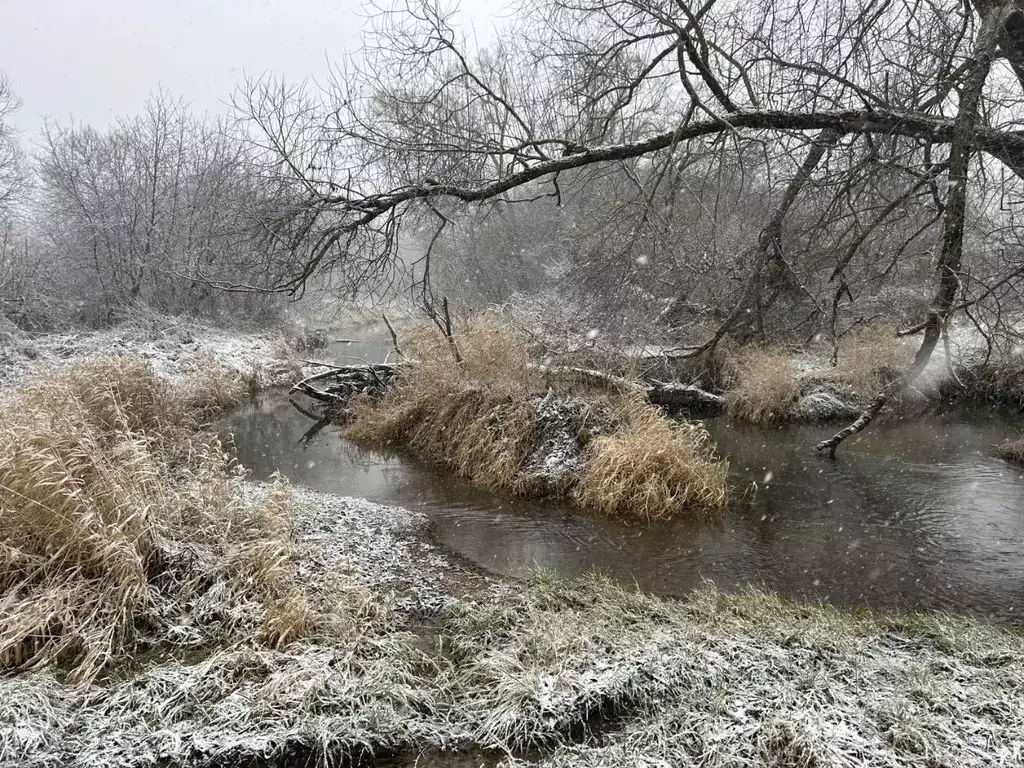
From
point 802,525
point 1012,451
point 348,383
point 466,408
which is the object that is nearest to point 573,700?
point 802,525

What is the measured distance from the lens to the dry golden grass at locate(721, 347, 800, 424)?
11.6 m

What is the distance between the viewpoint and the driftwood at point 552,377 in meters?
10.4

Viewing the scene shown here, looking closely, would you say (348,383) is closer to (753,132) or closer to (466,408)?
(466,408)

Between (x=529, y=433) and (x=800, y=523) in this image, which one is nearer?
(x=800, y=523)

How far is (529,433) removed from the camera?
353 inches


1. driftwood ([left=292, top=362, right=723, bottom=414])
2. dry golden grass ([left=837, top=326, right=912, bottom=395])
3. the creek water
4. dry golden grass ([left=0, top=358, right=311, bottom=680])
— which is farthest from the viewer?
dry golden grass ([left=837, top=326, right=912, bottom=395])

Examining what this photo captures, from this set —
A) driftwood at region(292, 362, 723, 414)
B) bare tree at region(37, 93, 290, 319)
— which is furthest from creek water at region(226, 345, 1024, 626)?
bare tree at region(37, 93, 290, 319)

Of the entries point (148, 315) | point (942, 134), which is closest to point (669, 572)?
point (942, 134)

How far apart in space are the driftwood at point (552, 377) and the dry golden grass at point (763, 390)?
42cm

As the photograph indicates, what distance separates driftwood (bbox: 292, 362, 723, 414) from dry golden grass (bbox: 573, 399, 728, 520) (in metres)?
1.97

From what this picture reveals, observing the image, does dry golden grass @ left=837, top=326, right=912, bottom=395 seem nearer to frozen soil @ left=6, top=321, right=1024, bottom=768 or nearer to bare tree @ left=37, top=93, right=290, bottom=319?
frozen soil @ left=6, top=321, right=1024, bottom=768

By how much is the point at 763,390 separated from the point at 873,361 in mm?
2592

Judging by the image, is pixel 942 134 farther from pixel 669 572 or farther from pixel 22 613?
pixel 22 613

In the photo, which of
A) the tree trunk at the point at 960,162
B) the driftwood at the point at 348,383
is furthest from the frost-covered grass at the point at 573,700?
the driftwood at the point at 348,383
